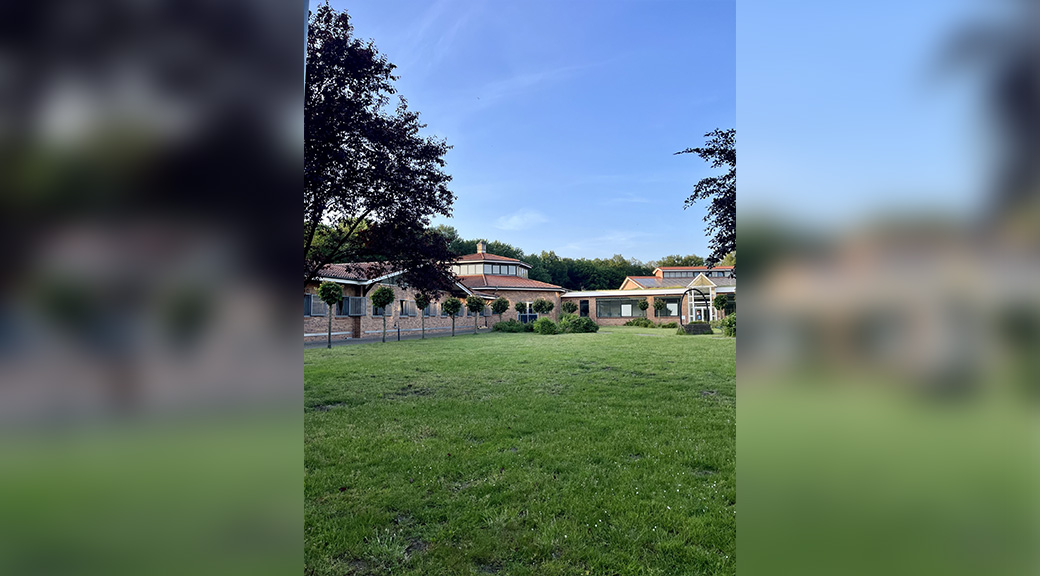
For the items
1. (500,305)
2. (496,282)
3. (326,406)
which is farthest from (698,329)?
(326,406)

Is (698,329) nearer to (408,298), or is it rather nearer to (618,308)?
(618,308)

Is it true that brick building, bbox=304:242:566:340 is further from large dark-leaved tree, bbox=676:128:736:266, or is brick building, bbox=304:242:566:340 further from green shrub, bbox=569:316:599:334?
green shrub, bbox=569:316:599:334

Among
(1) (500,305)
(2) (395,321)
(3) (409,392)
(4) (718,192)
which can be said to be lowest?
(3) (409,392)

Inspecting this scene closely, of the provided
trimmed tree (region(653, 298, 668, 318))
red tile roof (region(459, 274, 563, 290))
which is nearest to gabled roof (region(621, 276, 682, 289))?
trimmed tree (region(653, 298, 668, 318))

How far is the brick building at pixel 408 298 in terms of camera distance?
17312 millimetres
